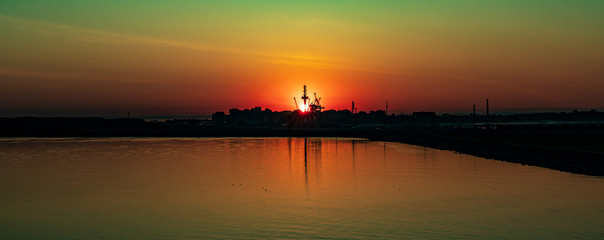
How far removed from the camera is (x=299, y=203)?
1021 inches

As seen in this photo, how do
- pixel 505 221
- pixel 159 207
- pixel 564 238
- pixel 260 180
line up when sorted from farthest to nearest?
1. pixel 260 180
2. pixel 159 207
3. pixel 505 221
4. pixel 564 238

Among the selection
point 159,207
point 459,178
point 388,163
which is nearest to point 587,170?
point 459,178

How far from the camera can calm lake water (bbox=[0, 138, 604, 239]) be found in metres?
19.5

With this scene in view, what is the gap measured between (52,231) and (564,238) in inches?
677

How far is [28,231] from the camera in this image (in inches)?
779

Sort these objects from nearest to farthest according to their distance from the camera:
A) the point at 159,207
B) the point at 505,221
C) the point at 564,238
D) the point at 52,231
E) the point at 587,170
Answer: the point at 564,238 < the point at 52,231 < the point at 505,221 < the point at 159,207 < the point at 587,170

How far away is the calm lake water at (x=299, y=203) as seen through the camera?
1948cm

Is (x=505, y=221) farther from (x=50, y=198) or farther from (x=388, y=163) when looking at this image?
(x=388, y=163)

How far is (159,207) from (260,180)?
11.7 meters

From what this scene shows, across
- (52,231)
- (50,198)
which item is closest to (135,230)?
(52,231)

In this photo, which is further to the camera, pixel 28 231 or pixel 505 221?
pixel 505 221

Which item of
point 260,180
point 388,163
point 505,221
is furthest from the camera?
point 388,163

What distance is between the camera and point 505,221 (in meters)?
21.1

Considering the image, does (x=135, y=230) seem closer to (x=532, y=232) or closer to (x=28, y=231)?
(x=28, y=231)
